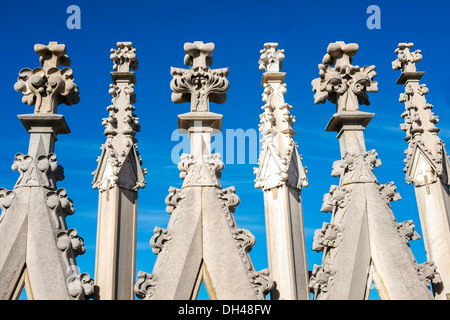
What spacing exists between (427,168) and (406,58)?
Result: 249cm

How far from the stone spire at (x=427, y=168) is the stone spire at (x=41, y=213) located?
5.90 meters

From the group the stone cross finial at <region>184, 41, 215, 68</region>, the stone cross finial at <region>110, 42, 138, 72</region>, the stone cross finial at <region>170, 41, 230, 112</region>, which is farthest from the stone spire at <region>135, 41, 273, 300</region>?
the stone cross finial at <region>110, 42, 138, 72</region>

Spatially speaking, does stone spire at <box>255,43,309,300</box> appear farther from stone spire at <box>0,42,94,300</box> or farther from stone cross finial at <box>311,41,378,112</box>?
stone spire at <box>0,42,94,300</box>

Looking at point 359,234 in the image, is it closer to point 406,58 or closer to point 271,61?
point 271,61

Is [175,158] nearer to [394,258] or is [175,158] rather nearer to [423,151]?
[394,258]

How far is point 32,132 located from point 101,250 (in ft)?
6.66

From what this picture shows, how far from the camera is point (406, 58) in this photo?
9.83 m

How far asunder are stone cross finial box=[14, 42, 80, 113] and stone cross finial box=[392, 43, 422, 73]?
6506mm

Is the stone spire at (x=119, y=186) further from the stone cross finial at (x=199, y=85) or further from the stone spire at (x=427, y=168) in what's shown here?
the stone spire at (x=427, y=168)

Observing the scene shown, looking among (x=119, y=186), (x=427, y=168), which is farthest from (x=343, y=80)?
(x=119, y=186)

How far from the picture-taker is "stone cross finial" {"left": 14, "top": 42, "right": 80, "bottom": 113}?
6738mm

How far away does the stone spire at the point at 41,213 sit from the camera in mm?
5574

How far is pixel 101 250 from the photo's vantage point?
285 inches
